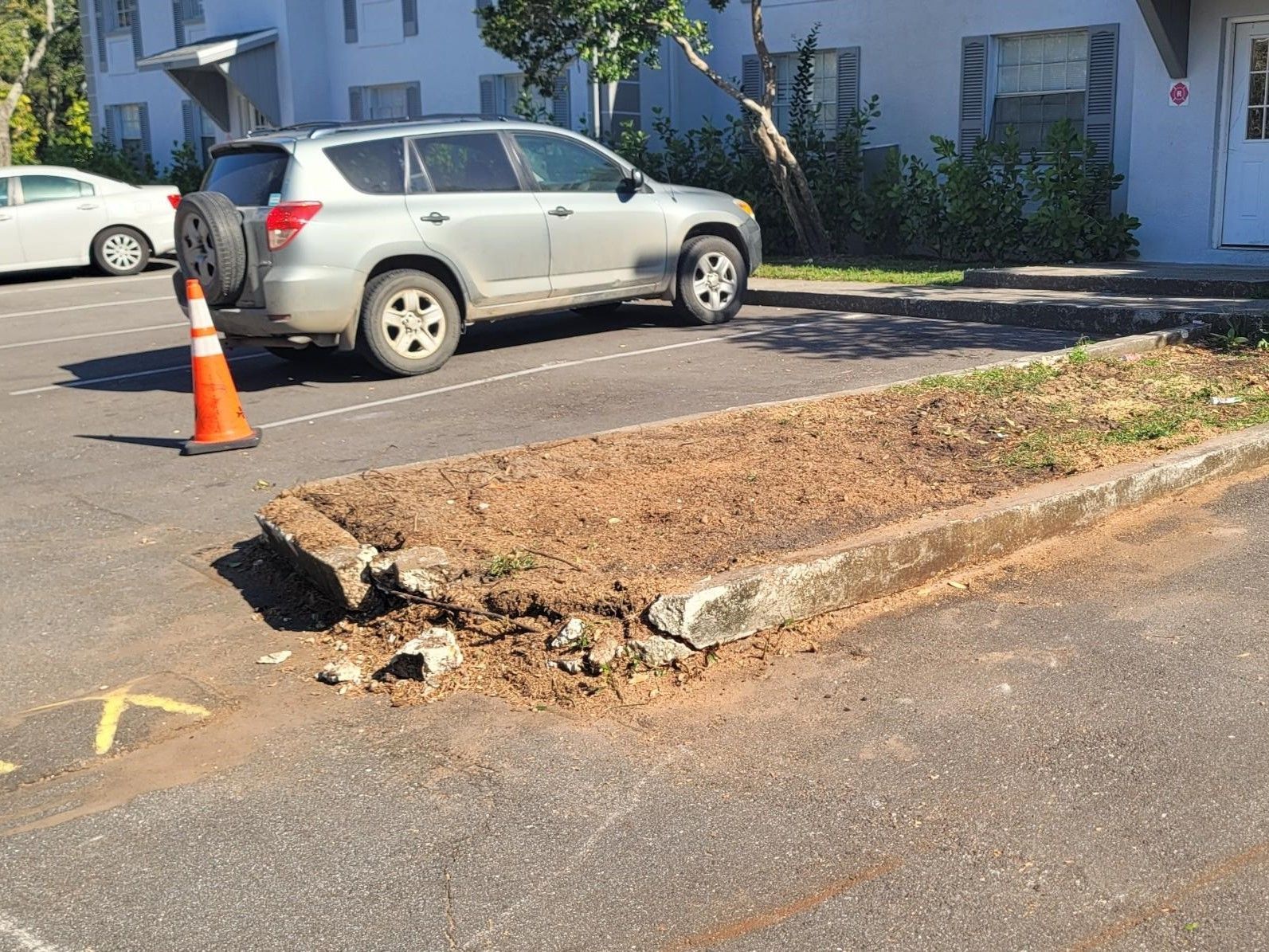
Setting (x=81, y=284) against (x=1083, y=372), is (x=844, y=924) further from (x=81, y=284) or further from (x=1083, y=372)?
(x=81, y=284)

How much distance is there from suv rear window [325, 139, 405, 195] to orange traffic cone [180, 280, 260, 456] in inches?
84.5

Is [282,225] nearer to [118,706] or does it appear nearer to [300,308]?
[300,308]

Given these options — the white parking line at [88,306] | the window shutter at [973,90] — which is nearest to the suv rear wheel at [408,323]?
the white parking line at [88,306]

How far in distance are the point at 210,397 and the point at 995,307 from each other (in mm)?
6668

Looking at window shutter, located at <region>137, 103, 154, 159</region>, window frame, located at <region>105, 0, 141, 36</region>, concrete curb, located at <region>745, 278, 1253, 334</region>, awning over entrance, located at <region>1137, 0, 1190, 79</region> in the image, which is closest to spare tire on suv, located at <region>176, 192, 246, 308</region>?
concrete curb, located at <region>745, 278, 1253, 334</region>

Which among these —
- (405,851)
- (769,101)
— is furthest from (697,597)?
(769,101)

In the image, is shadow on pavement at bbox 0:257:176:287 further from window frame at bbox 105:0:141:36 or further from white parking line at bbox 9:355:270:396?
window frame at bbox 105:0:141:36

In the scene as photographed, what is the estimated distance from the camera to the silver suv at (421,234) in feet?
32.1

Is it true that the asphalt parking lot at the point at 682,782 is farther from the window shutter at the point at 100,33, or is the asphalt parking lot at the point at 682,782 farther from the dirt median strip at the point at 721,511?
the window shutter at the point at 100,33

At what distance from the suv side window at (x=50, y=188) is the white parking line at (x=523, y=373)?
11.4 meters

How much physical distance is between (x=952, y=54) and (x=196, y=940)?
590 inches

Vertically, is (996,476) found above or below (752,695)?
above

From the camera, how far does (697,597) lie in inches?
192

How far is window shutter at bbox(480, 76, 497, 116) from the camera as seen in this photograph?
22281 millimetres
